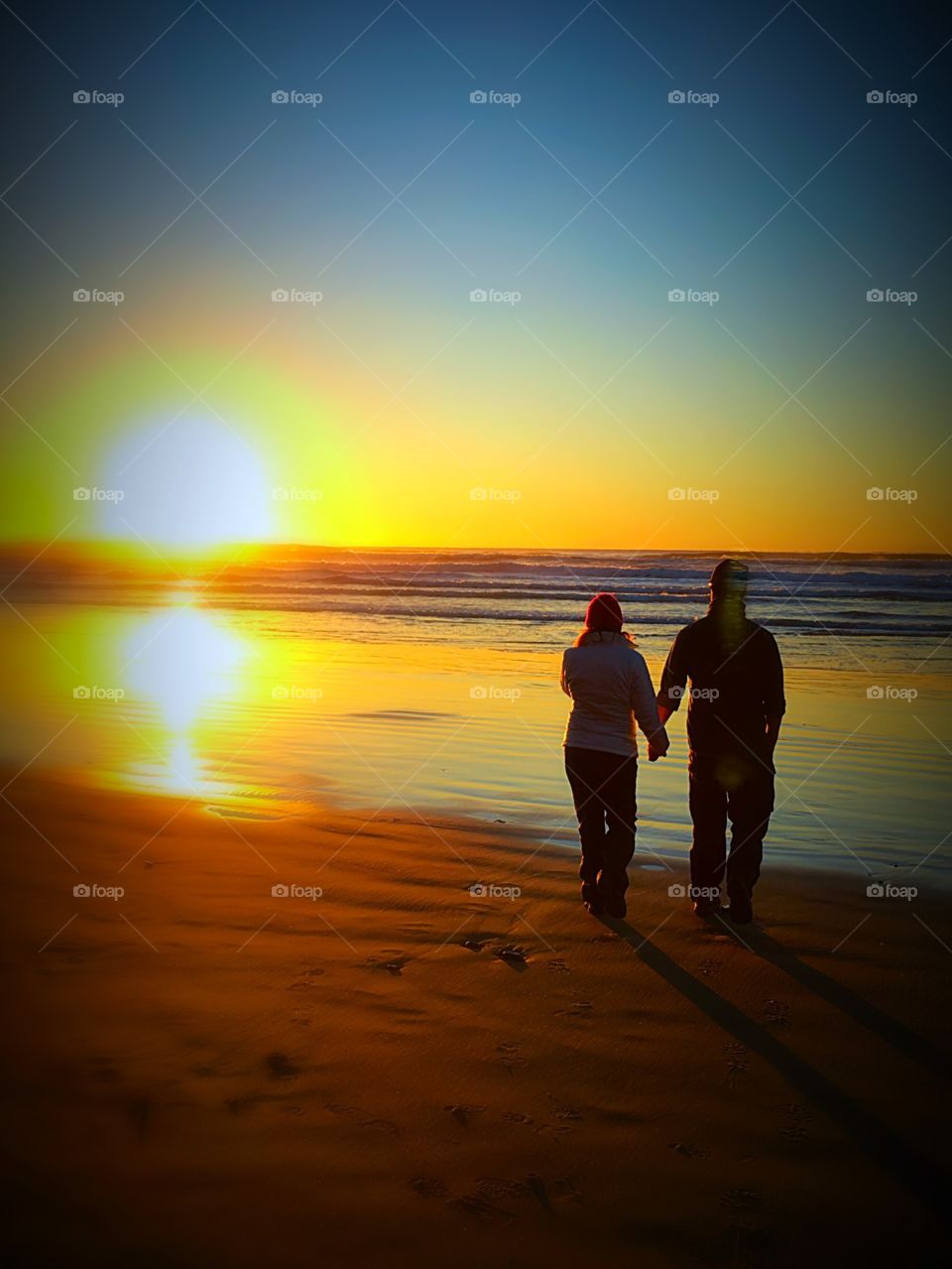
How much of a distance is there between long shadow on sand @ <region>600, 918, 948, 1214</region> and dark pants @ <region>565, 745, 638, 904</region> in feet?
2.02

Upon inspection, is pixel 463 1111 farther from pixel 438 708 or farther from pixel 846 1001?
pixel 438 708

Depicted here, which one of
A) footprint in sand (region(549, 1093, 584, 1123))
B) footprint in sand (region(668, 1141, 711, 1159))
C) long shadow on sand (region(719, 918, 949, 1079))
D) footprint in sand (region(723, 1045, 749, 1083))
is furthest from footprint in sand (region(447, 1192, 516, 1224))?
long shadow on sand (region(719, 918, 949, 1079))

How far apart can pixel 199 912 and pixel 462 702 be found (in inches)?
313

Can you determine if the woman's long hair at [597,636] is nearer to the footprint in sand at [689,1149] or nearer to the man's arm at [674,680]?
the man's arm at [674,680]

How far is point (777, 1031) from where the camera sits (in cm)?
455

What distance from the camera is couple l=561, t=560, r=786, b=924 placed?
19.9ft

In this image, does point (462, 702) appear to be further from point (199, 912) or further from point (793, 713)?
point (199, 912)

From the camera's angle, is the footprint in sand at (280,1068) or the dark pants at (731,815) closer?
the footprint in sand at (280,1068)

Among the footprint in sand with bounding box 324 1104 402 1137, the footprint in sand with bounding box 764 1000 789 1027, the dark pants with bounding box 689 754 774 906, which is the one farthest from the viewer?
the dark pants with bounding box 689 754 774 906

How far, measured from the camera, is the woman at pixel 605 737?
618 cm


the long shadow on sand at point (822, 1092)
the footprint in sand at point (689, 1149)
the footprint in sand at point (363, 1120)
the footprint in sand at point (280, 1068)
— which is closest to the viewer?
the long shadow on sand at point (822, 1092)

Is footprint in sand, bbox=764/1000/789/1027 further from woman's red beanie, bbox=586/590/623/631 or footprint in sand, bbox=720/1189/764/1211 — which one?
woman's red beanie, bbox=586/590/623/631

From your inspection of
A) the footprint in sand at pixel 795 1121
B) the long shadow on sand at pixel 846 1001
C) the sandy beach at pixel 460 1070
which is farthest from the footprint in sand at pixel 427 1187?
the long shadow on sand at pixel 846 1001

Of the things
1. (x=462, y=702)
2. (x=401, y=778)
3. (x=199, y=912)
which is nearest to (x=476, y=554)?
(x=462, y=702)
